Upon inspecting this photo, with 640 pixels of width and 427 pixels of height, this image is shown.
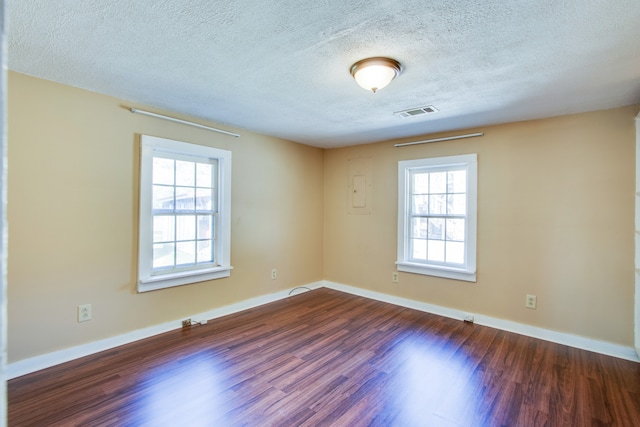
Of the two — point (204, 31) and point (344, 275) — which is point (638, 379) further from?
point (204, 31)

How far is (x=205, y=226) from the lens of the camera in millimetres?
3592

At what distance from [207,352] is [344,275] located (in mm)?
2547

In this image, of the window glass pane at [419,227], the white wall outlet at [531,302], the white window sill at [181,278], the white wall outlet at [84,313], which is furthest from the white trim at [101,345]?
the white wall outlet at [531,302]

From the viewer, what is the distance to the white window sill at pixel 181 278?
3012 mm

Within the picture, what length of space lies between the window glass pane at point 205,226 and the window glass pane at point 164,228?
307 mm

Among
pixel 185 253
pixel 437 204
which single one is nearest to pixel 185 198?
pixel 185 253

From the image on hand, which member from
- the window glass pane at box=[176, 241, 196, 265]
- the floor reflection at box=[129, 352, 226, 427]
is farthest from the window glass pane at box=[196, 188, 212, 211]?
the floor reflection at box=[129, 352, 226, 427]

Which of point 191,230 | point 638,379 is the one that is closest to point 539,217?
point 638,379

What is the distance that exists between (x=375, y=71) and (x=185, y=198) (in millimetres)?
2391

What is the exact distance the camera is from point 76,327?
2.62m

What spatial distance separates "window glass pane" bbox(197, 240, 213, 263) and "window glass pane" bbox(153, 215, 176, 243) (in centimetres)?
34

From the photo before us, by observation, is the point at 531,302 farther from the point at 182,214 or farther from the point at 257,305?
the point at 182,214

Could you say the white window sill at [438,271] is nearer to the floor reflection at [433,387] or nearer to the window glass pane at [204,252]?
the floor reflection at [433,387]

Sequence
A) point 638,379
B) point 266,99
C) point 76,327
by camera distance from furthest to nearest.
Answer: point 266,99 → point 76,327 → point 638,379
